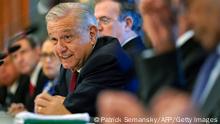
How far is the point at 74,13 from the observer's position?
4.48 ft

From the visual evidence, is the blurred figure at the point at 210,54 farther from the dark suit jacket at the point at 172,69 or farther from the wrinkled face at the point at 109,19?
the wrinkled face at the point at 109,19

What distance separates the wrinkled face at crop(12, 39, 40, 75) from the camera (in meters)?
1.98

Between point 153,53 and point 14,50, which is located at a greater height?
point 153,53

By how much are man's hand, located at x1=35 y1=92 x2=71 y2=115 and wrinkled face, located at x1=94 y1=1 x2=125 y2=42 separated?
0.26 m

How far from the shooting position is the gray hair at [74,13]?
1352 millimetres

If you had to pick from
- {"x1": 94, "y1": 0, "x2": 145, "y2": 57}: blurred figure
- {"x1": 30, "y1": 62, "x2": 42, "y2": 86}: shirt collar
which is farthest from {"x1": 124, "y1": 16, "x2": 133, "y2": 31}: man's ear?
{"x1": 30, "y1": 62, "x2": 42, "y2": 86}: shirt collar

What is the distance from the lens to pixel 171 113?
0.71 m

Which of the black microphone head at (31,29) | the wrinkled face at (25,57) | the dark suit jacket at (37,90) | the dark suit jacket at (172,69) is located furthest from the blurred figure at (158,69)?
the wrinkled face at (25,57)

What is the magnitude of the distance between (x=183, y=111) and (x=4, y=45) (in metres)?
1.21

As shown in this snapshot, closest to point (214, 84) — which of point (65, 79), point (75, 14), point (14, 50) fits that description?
point (75, 14)

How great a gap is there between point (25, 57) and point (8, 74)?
13 cm

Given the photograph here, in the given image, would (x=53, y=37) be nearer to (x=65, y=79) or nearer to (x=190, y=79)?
(x=65, y=79)

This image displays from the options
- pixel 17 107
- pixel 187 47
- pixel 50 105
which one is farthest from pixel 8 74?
pixel 187 47

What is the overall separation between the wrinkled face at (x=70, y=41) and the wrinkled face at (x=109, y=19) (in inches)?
4.3
